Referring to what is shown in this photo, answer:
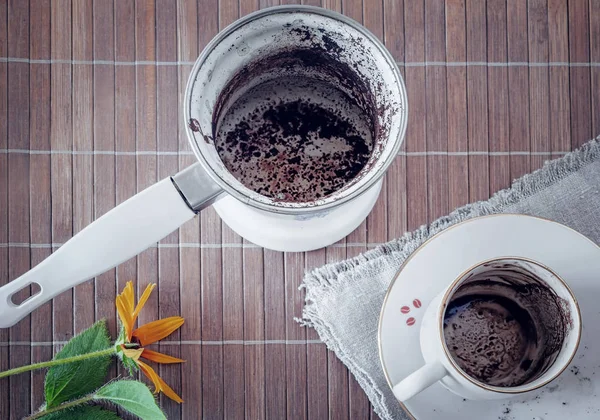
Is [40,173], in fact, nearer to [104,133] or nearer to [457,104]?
[104,133]

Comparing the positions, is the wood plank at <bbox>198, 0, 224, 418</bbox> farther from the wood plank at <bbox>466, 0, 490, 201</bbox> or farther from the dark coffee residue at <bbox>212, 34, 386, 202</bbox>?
the wood plank at <bbox>466, 0, 490, 201</bbox>

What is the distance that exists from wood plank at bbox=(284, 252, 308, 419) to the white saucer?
5.4 inches

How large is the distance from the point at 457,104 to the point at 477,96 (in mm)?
28

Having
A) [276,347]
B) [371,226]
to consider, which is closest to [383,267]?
[371,226]

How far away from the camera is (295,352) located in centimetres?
75

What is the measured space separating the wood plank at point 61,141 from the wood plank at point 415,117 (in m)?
0.42

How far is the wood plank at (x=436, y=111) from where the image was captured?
0.76m

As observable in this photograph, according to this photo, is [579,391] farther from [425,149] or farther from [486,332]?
[425,149]

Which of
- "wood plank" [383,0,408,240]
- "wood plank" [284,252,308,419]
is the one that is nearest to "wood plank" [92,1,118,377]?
"wood plank" [284,252,308,419]

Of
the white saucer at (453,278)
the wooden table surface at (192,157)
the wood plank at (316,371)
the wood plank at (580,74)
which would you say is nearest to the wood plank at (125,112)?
the wooden table surface at (192,157)

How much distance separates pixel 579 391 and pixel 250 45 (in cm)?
48

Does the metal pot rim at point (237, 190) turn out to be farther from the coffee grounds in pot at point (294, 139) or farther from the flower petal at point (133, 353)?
the flower petal at point (133, 353)

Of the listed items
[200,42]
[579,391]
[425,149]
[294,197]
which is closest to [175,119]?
[200,42]

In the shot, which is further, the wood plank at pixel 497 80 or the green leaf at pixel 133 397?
the wood plank at pixel 497 80
